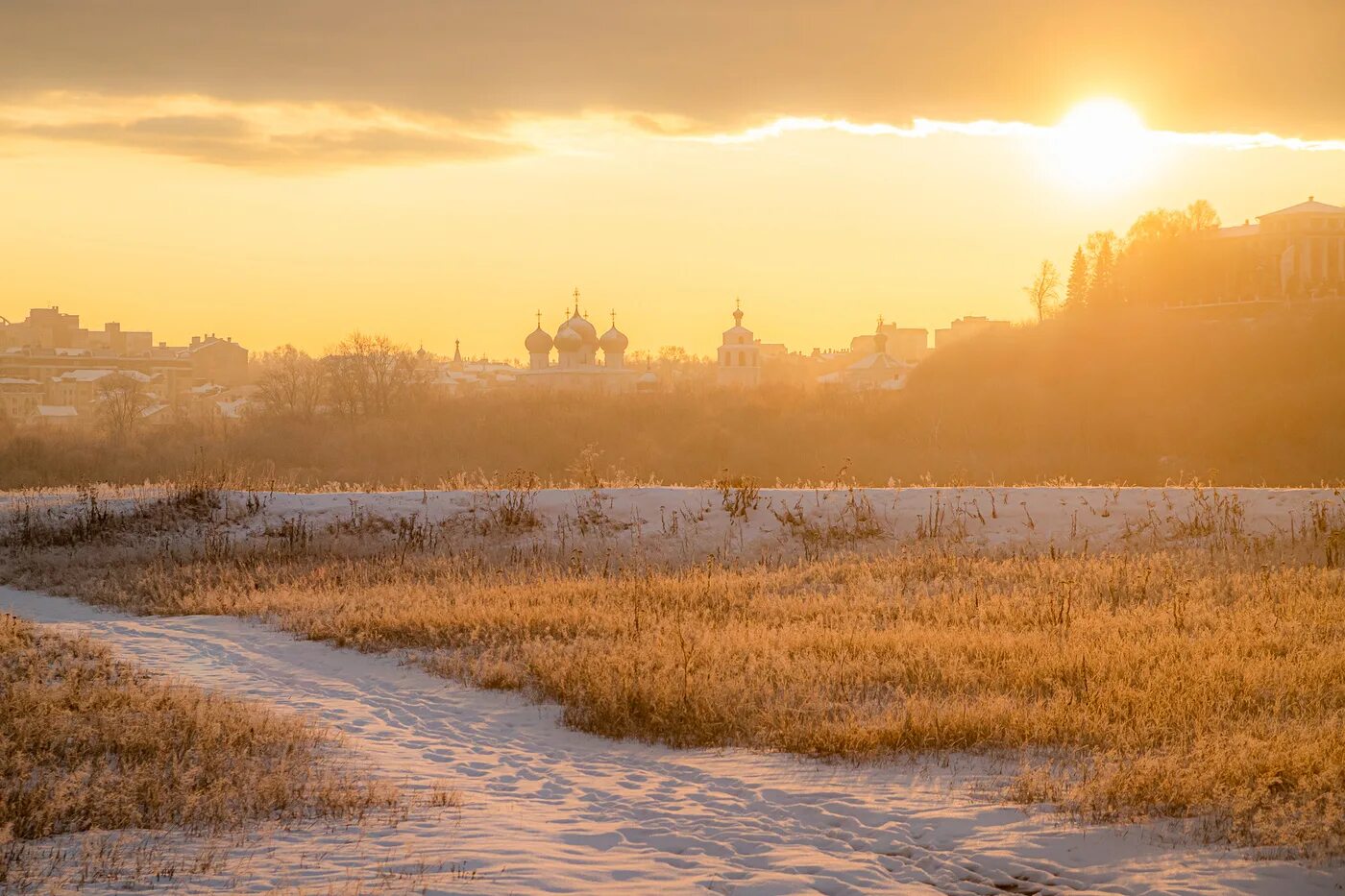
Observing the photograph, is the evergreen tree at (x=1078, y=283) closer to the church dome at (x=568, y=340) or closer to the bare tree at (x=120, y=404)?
the church dome at (x=568, y=340)

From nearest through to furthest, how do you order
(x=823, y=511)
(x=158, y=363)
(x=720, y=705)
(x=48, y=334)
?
(x=720, y=705) < (x=823, y=511) < (x=158, y=363) < (x=48, y=334)

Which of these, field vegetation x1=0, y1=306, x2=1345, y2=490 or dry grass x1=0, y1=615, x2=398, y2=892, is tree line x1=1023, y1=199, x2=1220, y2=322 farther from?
dry grass x1=0, y1=615, x2=398, y2=892

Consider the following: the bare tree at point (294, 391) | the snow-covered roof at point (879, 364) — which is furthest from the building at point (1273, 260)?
the bare tree at point (294, 391)

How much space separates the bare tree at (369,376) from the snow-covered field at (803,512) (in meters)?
48.2

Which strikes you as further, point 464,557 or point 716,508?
point 716,508

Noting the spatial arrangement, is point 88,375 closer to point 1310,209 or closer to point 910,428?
point 910,428

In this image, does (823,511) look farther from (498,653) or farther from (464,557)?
(498,653)

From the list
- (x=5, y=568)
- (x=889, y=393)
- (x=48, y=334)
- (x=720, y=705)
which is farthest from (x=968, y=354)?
(x=48, y=334)

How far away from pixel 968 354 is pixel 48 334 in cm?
14938

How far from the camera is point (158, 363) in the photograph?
14875 centimetres

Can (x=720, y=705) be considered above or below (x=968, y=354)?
below

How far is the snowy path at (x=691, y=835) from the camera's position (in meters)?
6.11

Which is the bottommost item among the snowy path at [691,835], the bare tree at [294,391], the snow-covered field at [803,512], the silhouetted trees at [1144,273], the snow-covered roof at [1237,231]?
the snowy path at [691,835]

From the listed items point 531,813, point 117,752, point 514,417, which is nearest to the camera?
point 531,813
